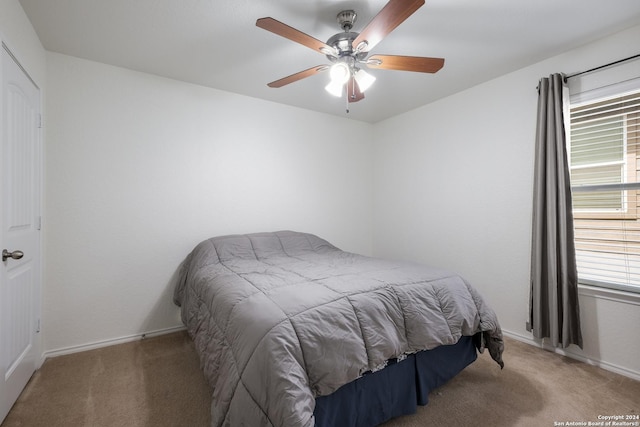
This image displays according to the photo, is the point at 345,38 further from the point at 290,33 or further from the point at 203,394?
the point at 203,394

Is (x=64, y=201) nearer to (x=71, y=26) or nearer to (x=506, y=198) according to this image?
(x=71, y=26)

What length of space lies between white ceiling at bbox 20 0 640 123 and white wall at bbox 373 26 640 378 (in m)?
0.22

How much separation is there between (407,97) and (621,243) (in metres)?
2.22

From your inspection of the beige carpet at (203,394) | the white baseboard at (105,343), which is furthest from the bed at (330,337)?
the white baseboard at (105,343)

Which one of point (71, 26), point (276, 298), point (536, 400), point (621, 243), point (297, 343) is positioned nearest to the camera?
point (297, 343)

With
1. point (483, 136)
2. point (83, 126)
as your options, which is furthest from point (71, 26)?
point (483, 136)

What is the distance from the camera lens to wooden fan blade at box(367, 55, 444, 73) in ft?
5.84

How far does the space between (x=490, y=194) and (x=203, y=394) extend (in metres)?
2.89

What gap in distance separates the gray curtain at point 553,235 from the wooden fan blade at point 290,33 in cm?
181

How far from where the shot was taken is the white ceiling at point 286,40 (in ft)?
6.02

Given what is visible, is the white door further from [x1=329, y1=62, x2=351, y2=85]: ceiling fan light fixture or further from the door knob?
[x1=329, y1=62, x2=351, y2=85]: ceiling fan light fixture

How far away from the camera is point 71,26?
2.02 meters

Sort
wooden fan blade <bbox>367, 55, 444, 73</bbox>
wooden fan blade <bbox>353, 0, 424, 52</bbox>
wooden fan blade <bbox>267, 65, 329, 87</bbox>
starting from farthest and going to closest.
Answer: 1. wooden fan blade <bbox>267, 65, 329, 87</bbox>
2. wooden fan blade <bbox>367, 55, 444, 73</bbox>
3. wooden fan blade <bbox>353, 0, 424, 52</bbox>

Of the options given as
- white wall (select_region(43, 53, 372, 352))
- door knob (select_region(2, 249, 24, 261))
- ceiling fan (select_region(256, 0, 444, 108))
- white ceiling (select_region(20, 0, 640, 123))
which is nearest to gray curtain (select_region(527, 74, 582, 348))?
white ceiling (select_region(20, 0, 640, 123))
